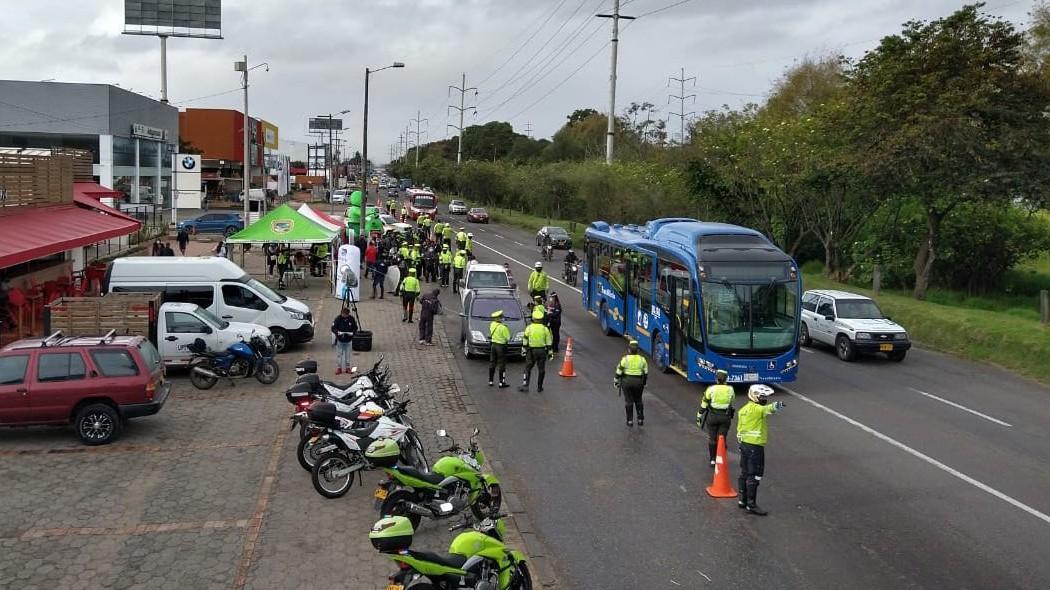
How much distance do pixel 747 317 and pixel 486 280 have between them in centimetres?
1000

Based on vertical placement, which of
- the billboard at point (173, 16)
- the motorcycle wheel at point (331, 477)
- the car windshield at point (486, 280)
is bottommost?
the motorcycle wheel at point (331, 477)

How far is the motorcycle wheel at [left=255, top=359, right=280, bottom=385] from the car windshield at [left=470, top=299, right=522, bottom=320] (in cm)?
525

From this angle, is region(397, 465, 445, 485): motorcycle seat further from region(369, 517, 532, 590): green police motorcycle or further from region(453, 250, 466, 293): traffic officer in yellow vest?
region(453, 250, 466, 293): traffic officer in yellow vest

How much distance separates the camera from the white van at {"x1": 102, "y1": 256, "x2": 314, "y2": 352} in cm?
2012

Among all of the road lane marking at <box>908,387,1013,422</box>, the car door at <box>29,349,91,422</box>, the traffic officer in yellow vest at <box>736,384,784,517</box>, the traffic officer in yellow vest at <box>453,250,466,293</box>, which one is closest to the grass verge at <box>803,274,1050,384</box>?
the road lane marking at <box>908,387,1013,422</box>

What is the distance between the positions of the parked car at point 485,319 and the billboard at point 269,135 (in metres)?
91.1

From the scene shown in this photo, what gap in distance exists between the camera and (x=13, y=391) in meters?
12.8

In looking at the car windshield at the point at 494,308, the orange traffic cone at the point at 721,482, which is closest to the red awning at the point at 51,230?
the car windshield at the point at 494,308

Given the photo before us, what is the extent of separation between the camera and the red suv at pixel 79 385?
12.9m

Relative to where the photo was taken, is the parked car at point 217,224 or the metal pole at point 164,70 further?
the metal pole at point 164,70

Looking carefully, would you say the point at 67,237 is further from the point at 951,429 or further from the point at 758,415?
the point at 951,429

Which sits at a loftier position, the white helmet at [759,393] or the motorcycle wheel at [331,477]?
the white helmet at [759,393]

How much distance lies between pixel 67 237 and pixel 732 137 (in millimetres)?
27957

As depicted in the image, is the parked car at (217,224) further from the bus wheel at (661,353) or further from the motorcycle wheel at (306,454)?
the motorcycle wheel at (306,454)
